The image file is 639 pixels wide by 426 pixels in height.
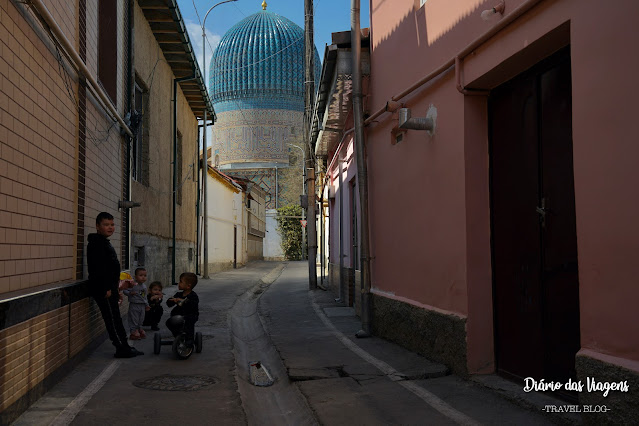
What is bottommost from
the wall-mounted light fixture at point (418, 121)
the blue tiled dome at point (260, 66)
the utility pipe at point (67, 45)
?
the wall-mounted light fixture at point (418, 121)

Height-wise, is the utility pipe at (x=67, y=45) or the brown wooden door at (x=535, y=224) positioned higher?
the utility pipe at (x=67, y=45)

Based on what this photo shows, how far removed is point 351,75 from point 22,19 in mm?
5253

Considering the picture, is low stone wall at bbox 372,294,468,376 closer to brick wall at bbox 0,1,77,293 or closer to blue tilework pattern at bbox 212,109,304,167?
brick wall at bbox 0,1,77,293

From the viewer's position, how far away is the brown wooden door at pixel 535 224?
171 inches

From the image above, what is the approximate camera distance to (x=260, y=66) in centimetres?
5203

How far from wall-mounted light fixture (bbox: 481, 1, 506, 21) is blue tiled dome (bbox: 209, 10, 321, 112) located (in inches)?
1902

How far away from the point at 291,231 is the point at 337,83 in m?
41.1

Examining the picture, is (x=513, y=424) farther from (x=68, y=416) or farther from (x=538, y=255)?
(x=68, y=416)

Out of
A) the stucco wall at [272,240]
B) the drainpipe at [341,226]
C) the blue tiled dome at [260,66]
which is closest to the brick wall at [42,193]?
the drainpipe at [341,226]

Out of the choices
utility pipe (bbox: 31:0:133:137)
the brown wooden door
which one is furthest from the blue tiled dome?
the brown wooden door

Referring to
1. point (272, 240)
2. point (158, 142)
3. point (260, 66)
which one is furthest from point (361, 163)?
point (260, 66)

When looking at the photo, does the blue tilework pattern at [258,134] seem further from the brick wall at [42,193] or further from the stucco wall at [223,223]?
the brick wall at [42,193]

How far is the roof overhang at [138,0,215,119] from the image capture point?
1277cm

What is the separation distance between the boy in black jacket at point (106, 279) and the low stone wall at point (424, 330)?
305cm
